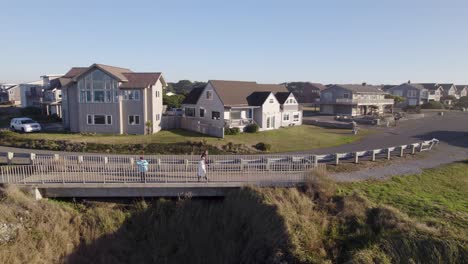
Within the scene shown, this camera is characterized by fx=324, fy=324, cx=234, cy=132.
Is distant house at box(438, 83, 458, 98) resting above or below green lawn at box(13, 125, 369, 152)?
above

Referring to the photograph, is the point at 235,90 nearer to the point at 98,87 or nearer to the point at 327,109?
the point at 98,87

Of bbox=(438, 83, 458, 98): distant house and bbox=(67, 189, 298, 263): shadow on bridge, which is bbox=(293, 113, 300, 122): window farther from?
bbox=(438, 83, 458, 98): distant house

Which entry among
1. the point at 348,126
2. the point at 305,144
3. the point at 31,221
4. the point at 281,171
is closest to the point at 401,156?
the point at 305,144

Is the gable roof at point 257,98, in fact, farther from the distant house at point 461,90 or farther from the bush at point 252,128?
the distant house at point 461,90

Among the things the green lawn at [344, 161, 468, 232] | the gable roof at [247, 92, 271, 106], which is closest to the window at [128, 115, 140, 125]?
the gable roof at [247, 92, 271, 106]

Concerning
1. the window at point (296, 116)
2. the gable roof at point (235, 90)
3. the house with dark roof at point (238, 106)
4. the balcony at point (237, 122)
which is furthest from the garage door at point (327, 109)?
the balcony at point (237, 122)

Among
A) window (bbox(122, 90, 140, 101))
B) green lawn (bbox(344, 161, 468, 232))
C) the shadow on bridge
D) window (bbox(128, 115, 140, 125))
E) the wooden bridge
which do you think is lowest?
the shadow on bridge
